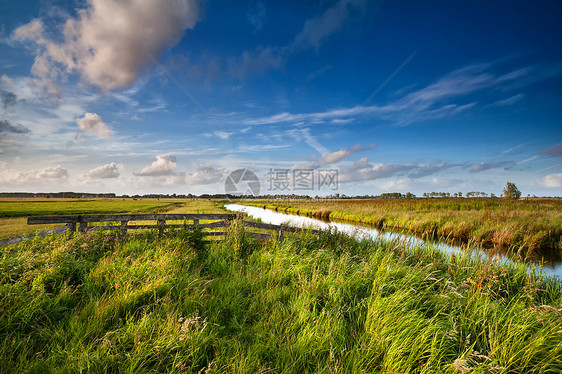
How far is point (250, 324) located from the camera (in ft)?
14.0

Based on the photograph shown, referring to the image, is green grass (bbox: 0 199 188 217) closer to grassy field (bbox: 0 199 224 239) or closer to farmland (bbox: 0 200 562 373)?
grassy field (bbox: 0 199 224 239)

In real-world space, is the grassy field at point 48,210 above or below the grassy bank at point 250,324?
below

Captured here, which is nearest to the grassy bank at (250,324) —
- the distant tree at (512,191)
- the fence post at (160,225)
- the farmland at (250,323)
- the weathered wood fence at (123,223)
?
the farmland at (250,323)

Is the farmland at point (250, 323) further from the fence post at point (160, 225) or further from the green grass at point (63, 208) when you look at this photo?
the green grass at point (63, 208)

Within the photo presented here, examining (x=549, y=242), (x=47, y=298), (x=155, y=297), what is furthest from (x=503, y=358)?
(x=549, y=242)

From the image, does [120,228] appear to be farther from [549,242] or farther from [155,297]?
[549,242]

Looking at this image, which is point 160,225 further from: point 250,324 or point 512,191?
point 512,191

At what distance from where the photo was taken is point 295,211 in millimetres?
48469

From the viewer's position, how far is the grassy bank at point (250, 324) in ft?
10.3

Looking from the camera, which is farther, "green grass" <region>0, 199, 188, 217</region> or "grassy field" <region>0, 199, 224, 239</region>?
"green grass" <region>0, 199, 188, 217</region>

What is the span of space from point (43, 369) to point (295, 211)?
46047mm

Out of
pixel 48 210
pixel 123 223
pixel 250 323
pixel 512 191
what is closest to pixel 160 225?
pixel 123 223

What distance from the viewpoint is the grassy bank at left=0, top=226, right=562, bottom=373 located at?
3.14 m

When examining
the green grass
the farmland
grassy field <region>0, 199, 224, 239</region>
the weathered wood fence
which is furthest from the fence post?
the green grass
